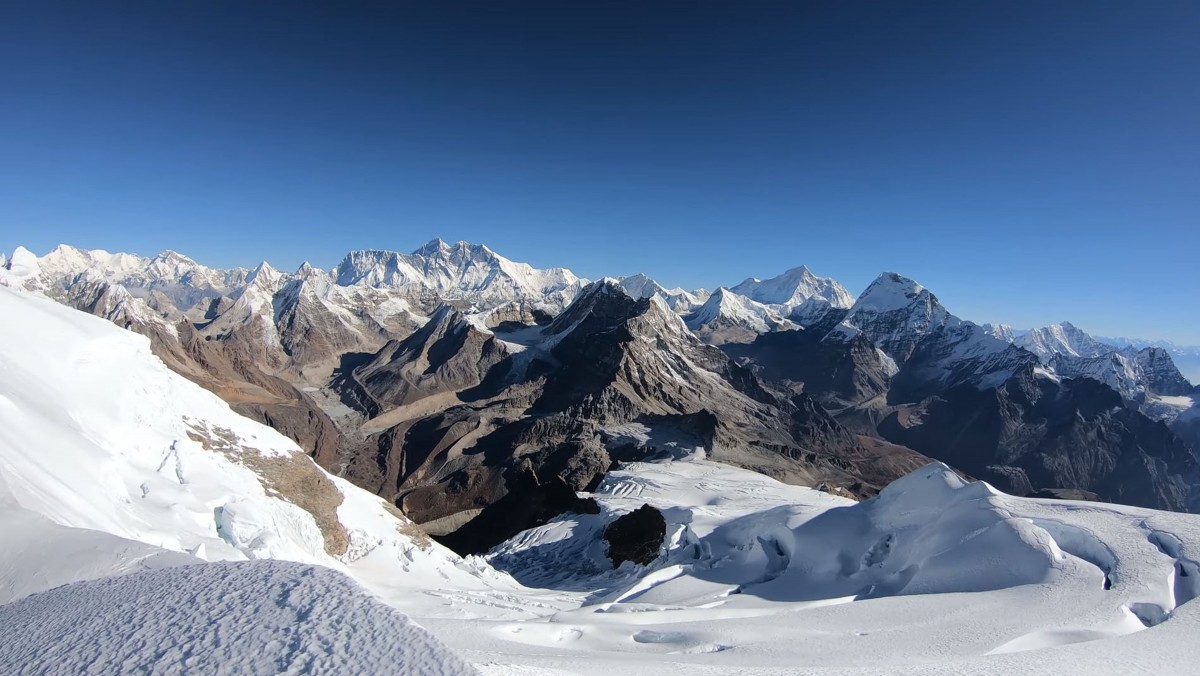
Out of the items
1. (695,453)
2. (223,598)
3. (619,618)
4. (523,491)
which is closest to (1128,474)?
(695,453)

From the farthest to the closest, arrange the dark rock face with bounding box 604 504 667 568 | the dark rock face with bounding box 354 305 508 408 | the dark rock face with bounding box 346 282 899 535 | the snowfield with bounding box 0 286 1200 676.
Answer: the dark rock face with bounding box 354 305 508 408 < the dark rock face with bounding box 346 282 899 535 < the dark rock face with bounding box 604 504 667 568 < the snowfield with bounding box 0 286 1200 676

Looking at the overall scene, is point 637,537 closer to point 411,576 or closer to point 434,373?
point 411,576

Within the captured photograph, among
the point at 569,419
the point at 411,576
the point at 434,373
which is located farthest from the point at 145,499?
the point at 434,373

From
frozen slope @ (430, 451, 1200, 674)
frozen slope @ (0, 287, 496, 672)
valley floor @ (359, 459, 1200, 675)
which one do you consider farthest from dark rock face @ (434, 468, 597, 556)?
frozen slope @ (0, 287, 496, 672)

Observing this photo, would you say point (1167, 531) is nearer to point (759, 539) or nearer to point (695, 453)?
point (759, 539)

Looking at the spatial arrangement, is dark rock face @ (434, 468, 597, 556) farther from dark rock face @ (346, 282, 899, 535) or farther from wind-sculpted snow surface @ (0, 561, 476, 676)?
wind-sculpted snow surface @ (0, 561, 476, 676)

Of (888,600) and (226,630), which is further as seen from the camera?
(888,600)
